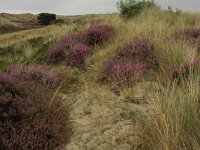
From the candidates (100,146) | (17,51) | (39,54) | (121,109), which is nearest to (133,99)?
(121,109)

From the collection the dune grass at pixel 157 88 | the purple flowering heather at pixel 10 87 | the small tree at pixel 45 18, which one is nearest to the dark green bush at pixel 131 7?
the dune grass at pixel 157 88

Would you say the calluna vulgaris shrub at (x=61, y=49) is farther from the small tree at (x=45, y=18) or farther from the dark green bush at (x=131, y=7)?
the small tree at (x=45, y=18)

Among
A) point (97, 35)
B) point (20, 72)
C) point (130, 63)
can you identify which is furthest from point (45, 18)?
point (130, 63)

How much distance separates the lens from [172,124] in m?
4.30

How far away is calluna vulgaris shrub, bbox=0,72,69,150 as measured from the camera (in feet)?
15.8

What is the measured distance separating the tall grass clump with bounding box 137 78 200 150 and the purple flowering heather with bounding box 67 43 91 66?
412 cm

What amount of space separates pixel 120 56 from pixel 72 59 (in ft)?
4.62

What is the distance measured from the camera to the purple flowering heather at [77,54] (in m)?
9.02

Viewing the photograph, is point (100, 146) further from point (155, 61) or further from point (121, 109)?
point (155, 61)

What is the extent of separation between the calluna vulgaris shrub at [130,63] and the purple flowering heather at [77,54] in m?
1.07

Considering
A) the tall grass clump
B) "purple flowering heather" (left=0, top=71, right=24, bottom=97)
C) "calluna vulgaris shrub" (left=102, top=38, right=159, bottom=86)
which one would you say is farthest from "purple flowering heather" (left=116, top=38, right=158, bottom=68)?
the tall grass clump

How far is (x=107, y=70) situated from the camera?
7.69 metres

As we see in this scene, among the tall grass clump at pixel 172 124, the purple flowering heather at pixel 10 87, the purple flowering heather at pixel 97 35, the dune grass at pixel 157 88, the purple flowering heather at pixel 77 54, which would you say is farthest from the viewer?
the purple flowering heather at pixel 97 35

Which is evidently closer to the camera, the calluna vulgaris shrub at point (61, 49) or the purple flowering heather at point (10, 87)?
the purple flowering heather at point (10, 87)
